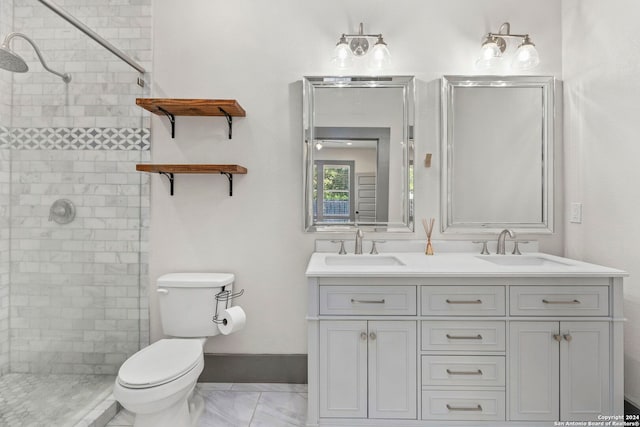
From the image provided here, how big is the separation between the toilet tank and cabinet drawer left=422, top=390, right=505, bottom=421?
1.21 m

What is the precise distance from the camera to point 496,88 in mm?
2238

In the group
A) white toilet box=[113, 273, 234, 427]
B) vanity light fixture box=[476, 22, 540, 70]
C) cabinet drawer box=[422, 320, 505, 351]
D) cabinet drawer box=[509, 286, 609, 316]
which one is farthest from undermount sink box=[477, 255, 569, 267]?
white toilet box=[113, 273, 234, 427]

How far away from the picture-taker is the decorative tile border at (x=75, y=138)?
164cm

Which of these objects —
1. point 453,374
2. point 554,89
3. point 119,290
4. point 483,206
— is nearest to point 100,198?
point 119,290

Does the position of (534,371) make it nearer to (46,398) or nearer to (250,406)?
(250,406)

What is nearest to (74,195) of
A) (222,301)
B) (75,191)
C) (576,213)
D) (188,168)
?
(75,191)

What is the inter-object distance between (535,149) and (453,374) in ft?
4.90

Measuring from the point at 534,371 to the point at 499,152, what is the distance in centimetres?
128

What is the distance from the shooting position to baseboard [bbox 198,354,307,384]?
2.25 m

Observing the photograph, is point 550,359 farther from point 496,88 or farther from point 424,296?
point 496,88

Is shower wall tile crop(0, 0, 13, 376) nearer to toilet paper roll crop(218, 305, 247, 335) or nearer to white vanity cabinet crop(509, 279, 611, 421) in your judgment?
toilet paper roll crop(218, 305, 247, 335)

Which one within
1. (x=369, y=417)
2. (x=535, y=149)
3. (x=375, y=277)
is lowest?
(x=369, y=417)

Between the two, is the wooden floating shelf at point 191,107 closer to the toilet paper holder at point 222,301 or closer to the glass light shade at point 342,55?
the glass light shade at point 342,55

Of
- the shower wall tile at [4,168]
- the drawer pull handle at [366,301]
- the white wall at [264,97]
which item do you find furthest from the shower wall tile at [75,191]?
the drawer pull handle at [366,301]
